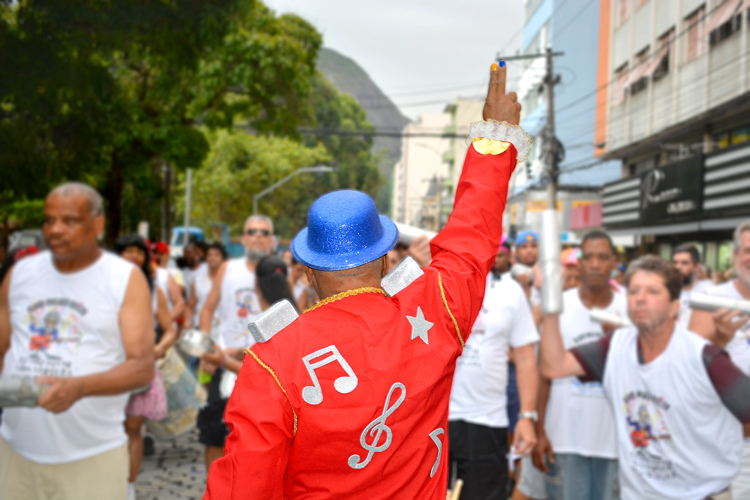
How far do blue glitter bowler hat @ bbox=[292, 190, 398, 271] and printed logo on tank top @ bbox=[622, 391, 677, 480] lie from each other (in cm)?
213

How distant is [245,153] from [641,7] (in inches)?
1452

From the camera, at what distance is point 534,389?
454 cm

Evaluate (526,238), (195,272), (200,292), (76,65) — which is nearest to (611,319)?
(526,238)

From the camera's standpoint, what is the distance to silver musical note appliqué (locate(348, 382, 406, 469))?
182 cm

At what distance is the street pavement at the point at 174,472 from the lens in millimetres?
6117

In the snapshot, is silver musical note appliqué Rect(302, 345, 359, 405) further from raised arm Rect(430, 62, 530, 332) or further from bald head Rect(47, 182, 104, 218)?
bald head Rect(47, 182, 104, 218)

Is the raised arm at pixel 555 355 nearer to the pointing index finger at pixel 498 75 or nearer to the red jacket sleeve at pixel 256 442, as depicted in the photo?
the pointing index finger at pixel 498 75

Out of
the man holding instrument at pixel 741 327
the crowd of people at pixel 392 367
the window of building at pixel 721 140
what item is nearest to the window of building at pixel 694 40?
the window of building at pixel 721 140

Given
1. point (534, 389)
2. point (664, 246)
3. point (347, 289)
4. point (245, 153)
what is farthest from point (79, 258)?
point (245, 153)

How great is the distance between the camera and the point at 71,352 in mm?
3400

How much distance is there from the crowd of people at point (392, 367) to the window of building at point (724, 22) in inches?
79.4

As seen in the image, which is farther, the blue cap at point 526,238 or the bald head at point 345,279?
the blue cap at point 526,238

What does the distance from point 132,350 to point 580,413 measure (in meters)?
2.72

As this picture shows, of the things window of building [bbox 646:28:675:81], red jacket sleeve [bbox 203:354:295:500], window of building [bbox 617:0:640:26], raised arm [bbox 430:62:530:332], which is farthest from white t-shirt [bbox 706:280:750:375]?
window of building [bbox 646:28:675:81]
